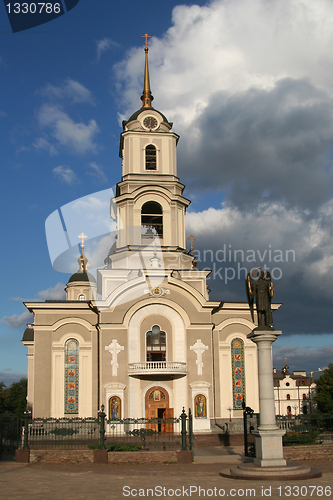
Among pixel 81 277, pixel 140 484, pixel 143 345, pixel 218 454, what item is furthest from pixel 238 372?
pixel 81 277

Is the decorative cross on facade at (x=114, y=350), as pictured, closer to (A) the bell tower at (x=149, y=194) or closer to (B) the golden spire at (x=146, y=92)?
(A) the bell tower at (x=149, y=194)

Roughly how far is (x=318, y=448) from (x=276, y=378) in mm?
63235

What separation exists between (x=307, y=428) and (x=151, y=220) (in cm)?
1769

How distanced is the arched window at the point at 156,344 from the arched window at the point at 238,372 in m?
4.44

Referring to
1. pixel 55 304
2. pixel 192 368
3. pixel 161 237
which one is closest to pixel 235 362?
pixel 192 368

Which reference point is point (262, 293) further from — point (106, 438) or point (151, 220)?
point (151, 220)

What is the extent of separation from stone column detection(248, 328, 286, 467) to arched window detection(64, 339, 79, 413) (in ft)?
52.6

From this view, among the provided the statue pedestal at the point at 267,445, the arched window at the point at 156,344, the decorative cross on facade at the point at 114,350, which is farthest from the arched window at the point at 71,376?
the statue pedestal at the point at 267,445

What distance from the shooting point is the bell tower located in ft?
106

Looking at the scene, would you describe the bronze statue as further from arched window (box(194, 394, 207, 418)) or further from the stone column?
arched window (box(194, 394, 207, 418))

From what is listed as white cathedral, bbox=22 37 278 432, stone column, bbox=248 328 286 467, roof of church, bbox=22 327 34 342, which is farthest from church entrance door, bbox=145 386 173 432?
roof of church, bbox=22 327 34 342

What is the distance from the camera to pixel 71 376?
2912cm

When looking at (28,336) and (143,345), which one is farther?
(28,336)

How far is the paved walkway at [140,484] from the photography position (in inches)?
464
